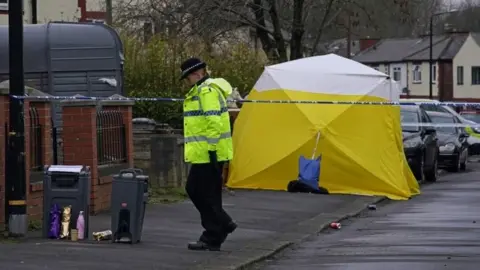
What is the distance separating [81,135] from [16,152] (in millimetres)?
2739

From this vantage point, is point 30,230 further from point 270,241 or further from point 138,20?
point 138,20

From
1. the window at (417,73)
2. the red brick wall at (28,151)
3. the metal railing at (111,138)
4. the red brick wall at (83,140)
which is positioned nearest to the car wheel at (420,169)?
the metal railing at (111,138)

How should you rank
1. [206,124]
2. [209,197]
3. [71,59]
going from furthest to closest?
1. [71,59]
2. [209,197]
3. [206,124]

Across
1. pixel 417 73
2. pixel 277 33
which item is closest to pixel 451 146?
pixel 277 33

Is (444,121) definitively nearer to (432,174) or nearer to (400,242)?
(432,174)

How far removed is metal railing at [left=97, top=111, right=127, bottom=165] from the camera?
14.6 metres

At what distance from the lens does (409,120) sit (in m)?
24.8

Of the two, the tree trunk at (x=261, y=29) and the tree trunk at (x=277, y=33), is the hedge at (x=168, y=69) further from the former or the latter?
the tree trunk at (x=261, y=29)

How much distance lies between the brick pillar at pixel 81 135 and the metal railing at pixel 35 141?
1.16 m

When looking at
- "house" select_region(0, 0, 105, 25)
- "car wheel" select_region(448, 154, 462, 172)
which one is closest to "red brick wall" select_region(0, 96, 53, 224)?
"car wheel" select_region(448, 154, 462, 172)

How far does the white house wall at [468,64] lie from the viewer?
7794 cm

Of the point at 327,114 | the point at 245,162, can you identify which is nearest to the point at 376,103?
the point at 327,114

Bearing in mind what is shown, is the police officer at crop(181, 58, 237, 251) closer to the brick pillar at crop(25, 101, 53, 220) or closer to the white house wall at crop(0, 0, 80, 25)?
the brick pillar at crop(25, 101, 53, 220)

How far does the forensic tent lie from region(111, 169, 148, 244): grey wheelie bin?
8.87 meters
